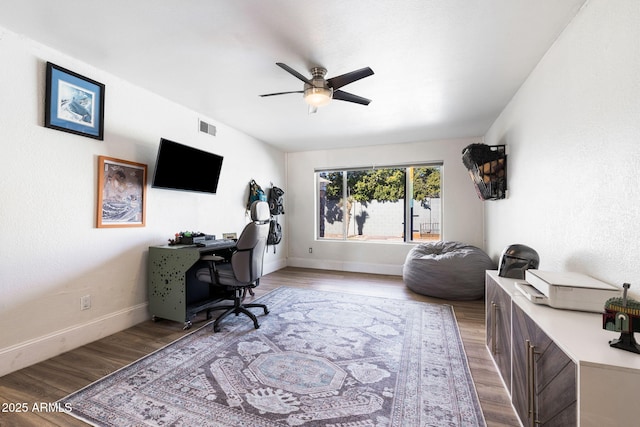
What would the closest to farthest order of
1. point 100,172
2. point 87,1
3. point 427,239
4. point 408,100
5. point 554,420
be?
point 554,420 < point 87,1 < point 100,172 < point 408,100 < point 427,239

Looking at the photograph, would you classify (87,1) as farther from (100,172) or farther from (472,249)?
(472,249)

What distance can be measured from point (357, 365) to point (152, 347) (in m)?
1.74

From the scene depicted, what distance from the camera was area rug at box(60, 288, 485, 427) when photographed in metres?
1.51

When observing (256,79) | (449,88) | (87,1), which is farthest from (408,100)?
(87,1)

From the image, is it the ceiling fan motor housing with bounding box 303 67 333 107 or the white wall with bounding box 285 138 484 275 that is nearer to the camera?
the ceiling fan motor housing with bounding box 303 67 333 107

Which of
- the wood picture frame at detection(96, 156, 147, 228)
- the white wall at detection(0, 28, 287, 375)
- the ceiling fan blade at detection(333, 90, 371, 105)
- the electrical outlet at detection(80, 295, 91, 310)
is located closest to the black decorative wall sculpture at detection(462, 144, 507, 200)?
the ceiling fan blade at detection(333, 90, 371, 105)

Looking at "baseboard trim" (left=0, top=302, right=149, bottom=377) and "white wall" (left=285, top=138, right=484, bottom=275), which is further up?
"white wall" (left=285, top=138, right=484, bottom=275)

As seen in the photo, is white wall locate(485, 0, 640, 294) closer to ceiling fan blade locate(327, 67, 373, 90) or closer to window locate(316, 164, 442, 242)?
ceiling fan blade locate(327, 67, 373, 90)

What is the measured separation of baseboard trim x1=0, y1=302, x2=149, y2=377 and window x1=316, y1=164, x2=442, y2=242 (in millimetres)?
3574

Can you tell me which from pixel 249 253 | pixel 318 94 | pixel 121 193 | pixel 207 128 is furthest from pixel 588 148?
pixel 207 128

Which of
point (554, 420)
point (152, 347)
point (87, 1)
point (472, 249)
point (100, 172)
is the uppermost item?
point (87, 1)

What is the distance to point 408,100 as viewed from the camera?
3.07 meters

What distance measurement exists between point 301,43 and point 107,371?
9.27 ft

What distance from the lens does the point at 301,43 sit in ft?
6.68
